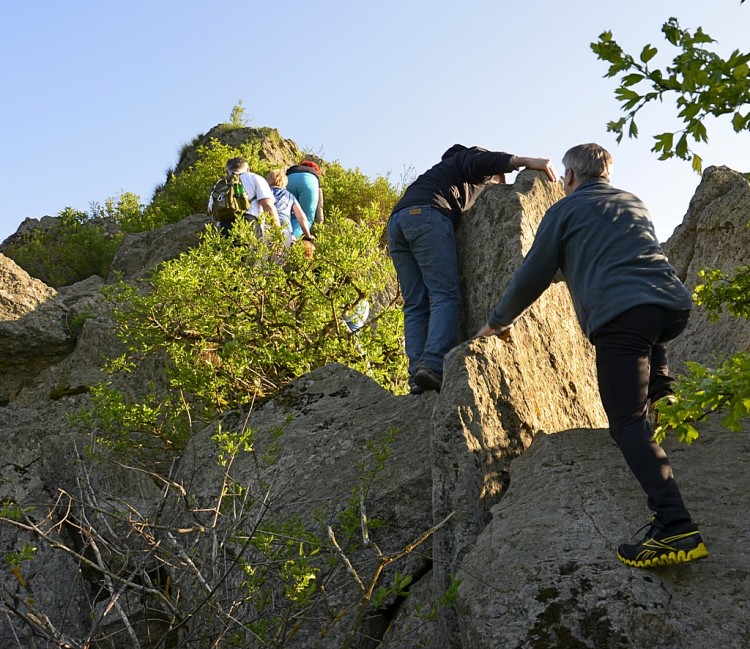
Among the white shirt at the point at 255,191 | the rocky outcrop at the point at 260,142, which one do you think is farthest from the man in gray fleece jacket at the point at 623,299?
the rocky outcrop at the point at 260,142

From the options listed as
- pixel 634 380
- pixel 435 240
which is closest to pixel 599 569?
pixel 634 380

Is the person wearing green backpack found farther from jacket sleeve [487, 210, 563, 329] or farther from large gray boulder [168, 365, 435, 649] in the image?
jacket sleeve [487, 210, 563, 329]

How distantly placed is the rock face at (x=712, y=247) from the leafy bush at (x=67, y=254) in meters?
12.8

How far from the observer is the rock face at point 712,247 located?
7664 mm

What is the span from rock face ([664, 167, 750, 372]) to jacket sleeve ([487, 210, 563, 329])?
3.41 meters

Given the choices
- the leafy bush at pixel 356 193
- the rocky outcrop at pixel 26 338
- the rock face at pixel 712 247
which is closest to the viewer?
the rock face at pixel 712 247

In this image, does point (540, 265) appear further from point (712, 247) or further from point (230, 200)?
point (230, 200)

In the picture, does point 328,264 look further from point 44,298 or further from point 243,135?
point 243,135

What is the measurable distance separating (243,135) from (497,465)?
17.4 m

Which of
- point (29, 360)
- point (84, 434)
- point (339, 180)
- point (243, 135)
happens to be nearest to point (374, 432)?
point (84, 434)

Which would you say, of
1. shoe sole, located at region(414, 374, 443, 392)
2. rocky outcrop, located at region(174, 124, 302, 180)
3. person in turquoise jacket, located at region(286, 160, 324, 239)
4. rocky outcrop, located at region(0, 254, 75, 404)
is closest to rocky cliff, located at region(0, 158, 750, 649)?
shoe sole, located at region(414, 374, 443, 392)

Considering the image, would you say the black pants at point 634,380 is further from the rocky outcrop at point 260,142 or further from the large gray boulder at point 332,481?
the rocky outcrop at point 260,142

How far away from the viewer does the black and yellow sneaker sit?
11.3 ft

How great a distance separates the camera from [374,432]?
19.5 feet
